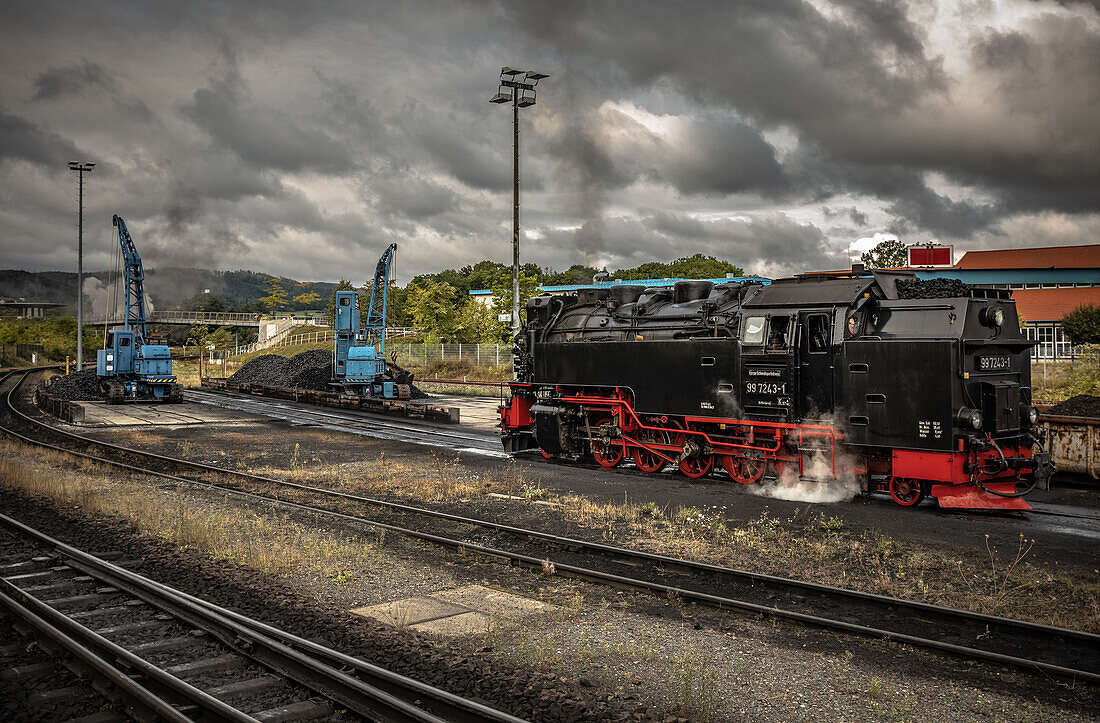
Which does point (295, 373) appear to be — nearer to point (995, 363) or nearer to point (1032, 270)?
point (995, 363)

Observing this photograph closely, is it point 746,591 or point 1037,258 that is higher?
point 1037,258

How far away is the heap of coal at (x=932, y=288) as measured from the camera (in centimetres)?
1251

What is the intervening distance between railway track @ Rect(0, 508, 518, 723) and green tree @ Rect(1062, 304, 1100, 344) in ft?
165

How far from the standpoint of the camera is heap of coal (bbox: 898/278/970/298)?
12.5m

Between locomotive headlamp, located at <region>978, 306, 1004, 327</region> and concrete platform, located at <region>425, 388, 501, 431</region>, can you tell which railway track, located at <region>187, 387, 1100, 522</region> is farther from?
locomotive headlamp, located at <region>978, 306, 1004, 327</region>

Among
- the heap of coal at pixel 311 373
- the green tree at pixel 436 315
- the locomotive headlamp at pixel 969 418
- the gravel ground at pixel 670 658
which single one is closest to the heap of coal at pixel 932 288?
the locomotive headlamp at pixel 969 418

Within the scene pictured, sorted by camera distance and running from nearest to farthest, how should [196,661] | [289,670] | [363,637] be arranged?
[289,670] → [196,661] → [363,637]

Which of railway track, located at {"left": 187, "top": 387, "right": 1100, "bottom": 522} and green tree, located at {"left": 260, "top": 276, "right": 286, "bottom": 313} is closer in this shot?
railway track, located at {"left": 187, "top": 387, "right": 1100, "bottom": 522}

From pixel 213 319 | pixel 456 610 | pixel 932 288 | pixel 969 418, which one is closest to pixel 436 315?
pixel 932 288

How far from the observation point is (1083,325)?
150 feet

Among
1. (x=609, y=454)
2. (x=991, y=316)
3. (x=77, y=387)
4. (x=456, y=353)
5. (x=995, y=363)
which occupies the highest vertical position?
(x=456, y=353)

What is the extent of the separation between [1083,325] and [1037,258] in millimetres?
24054

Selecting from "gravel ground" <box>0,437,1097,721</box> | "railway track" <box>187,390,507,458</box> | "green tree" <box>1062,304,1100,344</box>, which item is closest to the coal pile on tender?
"railway track" <box>187,390,507,458</box>

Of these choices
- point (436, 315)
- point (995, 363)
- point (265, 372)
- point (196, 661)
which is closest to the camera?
point (196, 661)
